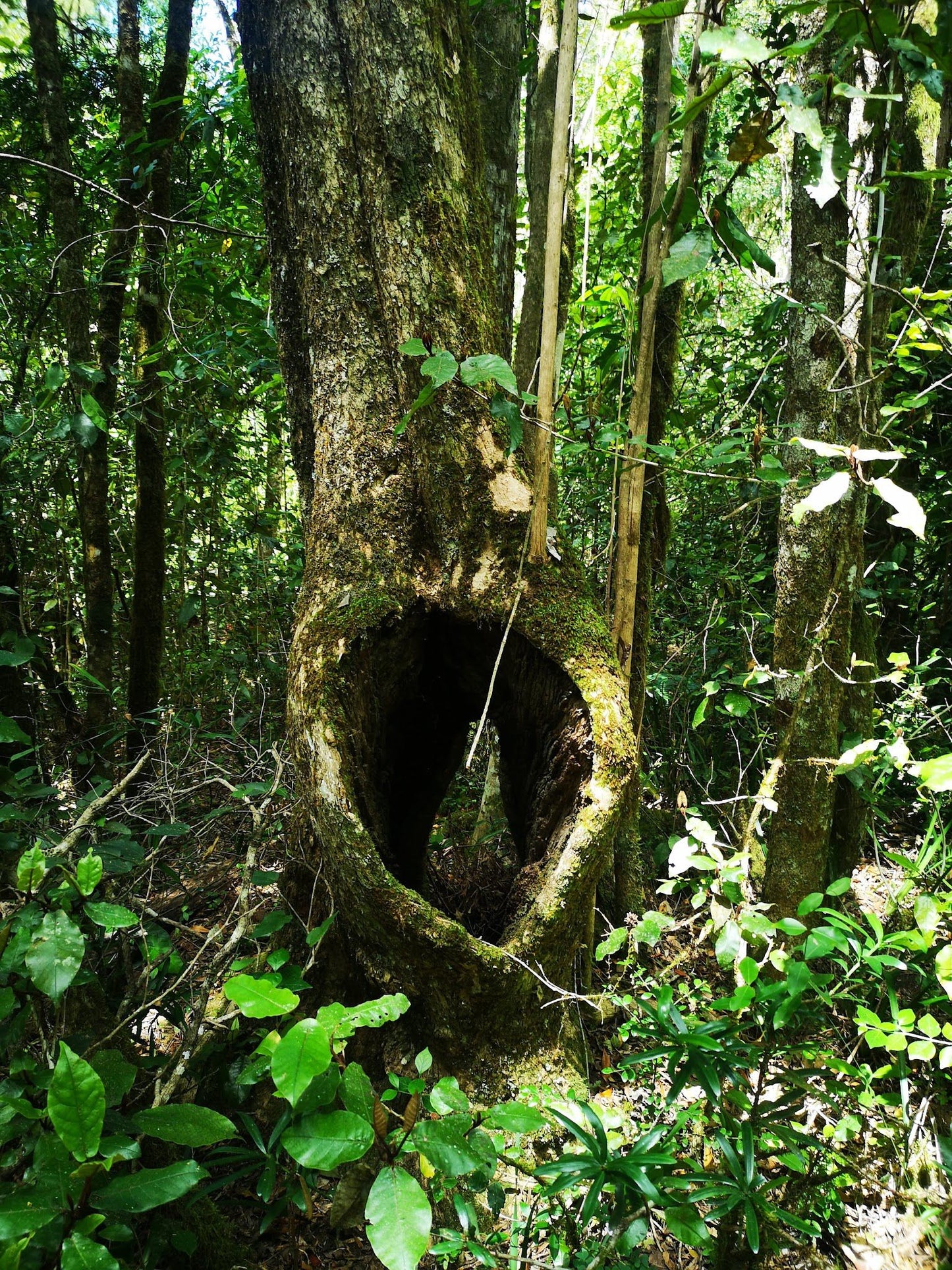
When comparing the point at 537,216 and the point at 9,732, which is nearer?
the point at 9,732

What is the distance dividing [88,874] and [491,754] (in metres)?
2.15

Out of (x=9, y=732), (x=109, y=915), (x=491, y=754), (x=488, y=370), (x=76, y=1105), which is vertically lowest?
(x=491, y=754)

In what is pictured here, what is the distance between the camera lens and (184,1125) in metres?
1.24

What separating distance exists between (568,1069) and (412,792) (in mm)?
952

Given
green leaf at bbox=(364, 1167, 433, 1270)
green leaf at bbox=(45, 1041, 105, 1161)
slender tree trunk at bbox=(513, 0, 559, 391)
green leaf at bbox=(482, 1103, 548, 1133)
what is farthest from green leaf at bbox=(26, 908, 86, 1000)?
slender tree trunk at bbox=(513, 0, 559, 391)

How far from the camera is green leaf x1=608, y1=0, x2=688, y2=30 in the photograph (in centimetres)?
107

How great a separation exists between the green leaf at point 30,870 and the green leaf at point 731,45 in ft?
5.51

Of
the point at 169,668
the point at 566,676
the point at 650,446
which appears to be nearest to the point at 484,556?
the point at 566,676

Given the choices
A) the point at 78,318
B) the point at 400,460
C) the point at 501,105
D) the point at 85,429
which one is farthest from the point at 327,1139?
the point at 501,105

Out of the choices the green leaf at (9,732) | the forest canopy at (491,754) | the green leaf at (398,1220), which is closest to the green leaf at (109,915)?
the forest canopy at (491,754)

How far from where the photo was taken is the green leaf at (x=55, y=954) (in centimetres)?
120

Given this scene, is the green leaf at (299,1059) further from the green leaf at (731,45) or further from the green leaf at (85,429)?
the green leaf at (85,429)

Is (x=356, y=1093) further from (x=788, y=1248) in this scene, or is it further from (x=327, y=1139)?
(x=788, y=1248)

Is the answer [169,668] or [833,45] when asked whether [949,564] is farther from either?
[169,668]
